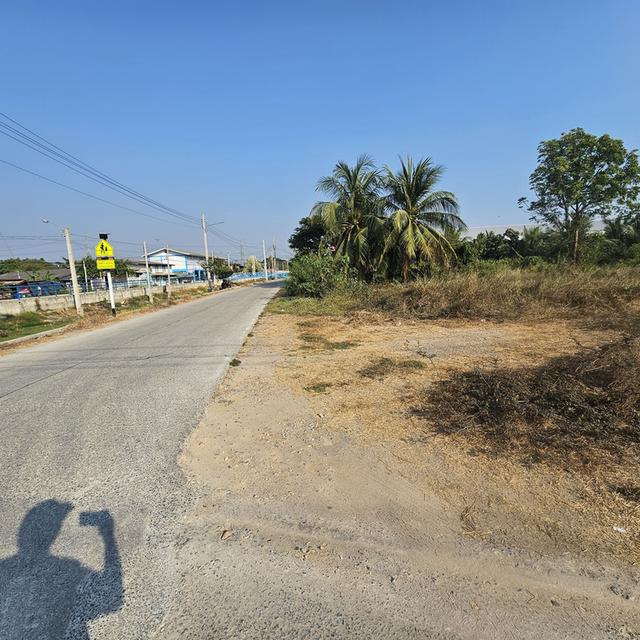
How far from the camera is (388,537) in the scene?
2484 millimetres

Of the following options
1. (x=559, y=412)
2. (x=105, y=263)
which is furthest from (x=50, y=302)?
(x=559, y=412)

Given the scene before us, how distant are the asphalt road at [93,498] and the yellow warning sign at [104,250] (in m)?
11.5

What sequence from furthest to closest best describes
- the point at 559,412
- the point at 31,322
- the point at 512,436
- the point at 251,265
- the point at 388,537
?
the point at 251,265, the point at 31,322, the point at 559,412, the point at 512,436, the point at 388,537

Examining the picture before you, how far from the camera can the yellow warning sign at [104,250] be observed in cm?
1692

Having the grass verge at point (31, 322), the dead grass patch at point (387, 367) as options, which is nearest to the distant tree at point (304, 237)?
the grass verge at point (31, 322)

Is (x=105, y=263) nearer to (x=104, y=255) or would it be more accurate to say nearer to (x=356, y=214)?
(x=104, y=255)

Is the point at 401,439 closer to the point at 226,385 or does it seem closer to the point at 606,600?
the point at 606,600

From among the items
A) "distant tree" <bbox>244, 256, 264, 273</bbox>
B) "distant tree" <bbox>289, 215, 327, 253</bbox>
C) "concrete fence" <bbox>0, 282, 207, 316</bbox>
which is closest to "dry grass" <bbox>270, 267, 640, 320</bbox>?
"concrete fence" <bbox>0, 282, 207, 316</bbox>

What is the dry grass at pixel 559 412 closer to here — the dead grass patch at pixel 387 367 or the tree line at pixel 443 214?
the dead grass patch at pixel 387 367

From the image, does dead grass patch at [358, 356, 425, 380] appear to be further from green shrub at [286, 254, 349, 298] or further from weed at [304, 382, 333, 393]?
green shrub at [286, 254, 349, 298]

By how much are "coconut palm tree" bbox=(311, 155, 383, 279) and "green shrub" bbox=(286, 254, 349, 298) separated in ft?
5.16

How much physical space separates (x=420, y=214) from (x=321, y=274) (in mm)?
6182

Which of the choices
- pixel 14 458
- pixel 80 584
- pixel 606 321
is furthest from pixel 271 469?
pixel 606 321

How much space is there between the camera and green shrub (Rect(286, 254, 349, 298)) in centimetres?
1911
